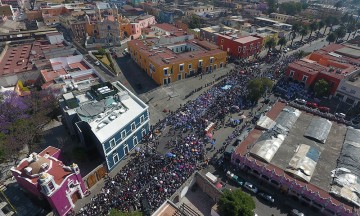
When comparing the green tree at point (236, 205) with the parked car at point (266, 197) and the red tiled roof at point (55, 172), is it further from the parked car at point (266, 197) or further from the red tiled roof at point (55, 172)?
the red tiled roof at point (55, 172)

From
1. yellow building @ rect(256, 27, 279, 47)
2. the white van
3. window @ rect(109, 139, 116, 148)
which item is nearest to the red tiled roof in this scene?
window @ rect(109, 139, 116, 148)

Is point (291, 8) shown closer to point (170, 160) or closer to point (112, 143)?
point (170, 160)

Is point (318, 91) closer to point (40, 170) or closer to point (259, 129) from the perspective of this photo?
point (259, 129)

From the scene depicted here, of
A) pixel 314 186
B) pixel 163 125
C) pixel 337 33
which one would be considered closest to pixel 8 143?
pixel 163 125

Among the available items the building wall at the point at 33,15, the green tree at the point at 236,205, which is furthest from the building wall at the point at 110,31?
the green tree at the point at 236,205

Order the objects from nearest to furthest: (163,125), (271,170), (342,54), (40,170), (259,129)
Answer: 1. (40,170)
2. (271,170)
3. (259,129)
4. (163,125)
5. (342,54)
